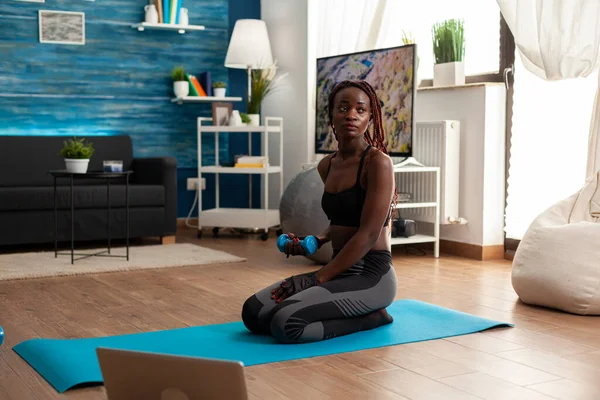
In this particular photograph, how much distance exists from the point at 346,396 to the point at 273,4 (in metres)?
5.09

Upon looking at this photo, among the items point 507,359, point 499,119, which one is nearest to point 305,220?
point 499,119

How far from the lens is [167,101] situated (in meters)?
6.73

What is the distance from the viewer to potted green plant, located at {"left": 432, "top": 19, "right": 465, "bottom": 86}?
527 cm

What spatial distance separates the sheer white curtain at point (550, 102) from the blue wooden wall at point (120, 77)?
277 centimetres

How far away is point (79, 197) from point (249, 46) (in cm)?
183

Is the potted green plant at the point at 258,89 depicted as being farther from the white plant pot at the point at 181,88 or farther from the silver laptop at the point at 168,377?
the silver laptop at the point at 168,377

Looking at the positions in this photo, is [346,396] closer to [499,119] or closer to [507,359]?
[507,359]

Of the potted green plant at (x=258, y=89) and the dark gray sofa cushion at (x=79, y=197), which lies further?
the potted green plant at (x=258, y=89)

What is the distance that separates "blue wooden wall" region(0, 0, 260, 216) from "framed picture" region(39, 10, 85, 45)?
4 cm

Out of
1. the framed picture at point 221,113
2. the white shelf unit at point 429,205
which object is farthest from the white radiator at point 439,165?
the framed picture at point 221,113

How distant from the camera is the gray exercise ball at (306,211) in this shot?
4711 mm

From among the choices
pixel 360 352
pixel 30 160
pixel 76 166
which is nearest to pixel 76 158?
pixel 76 166

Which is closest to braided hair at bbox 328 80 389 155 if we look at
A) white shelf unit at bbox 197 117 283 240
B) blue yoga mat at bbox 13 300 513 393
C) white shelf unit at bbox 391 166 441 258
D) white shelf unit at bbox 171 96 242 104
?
blue yoga mat at bbox 13 300 513 393

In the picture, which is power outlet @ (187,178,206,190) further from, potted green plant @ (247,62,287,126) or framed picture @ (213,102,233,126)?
potted green plant @ (247,62,287,126)
